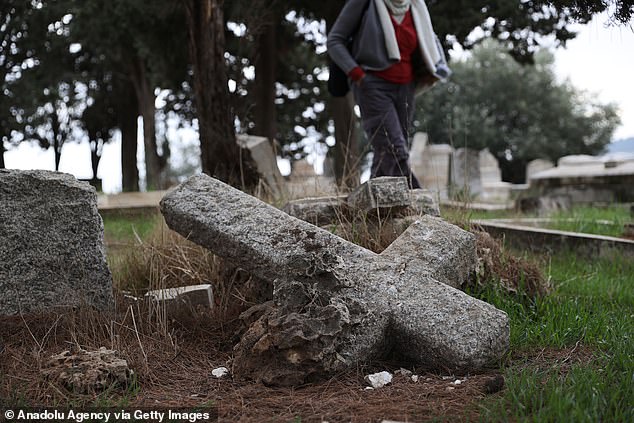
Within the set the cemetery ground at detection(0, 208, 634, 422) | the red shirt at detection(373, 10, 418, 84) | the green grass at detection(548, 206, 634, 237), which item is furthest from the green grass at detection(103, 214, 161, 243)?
the green grass at detection(548, 206, 634, 237)

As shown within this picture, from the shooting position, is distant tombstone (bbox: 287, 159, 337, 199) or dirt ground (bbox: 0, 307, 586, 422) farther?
distant tombstone (bbox: 287, 159, 337, 199)

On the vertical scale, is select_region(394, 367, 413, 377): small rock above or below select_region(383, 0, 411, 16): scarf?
below

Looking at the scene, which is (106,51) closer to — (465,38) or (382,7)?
(465,38)

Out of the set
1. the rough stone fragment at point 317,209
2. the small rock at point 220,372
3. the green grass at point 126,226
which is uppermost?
the rough stone fragment at point 317,209

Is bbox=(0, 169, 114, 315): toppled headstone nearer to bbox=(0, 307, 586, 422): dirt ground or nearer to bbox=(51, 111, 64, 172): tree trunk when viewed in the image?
bbox=(0, 307, 586, 422): dirt ground

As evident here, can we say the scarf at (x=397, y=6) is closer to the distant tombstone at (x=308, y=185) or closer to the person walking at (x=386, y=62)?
the person walking at (x=386, y=62)

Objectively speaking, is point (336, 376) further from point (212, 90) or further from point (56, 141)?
point (56, 141)

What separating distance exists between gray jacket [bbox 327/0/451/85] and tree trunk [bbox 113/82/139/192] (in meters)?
12.2

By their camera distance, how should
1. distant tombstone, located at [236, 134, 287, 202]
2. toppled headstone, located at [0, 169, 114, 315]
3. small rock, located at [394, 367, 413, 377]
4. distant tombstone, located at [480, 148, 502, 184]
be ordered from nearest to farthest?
small rock, located at [394, 367, 413, 377] < toppled headstone, located at [0, 169, 114, 315] < distant tombstone, located at [236, 134, 287, 202] < distant tombstone, located at [480, 148, 502, 184]

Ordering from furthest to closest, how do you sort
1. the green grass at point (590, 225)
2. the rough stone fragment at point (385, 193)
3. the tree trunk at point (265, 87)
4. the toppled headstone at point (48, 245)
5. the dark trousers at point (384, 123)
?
the tree trunk at point (265, 87) → the green grass at point (590, 225) → the dark trousers at point (384, 123) → the rough stone fragment at point (385, 193) → the toppled headstone at point (48, 245)

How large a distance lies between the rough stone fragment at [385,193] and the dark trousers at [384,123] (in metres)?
0.95

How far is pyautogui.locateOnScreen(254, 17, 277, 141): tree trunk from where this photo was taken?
12773 millimetres

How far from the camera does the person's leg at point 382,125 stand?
5.24 meters

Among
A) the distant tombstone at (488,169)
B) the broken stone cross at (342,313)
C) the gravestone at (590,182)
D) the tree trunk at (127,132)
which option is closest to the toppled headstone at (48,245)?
the broken stone cross at (342,313)
